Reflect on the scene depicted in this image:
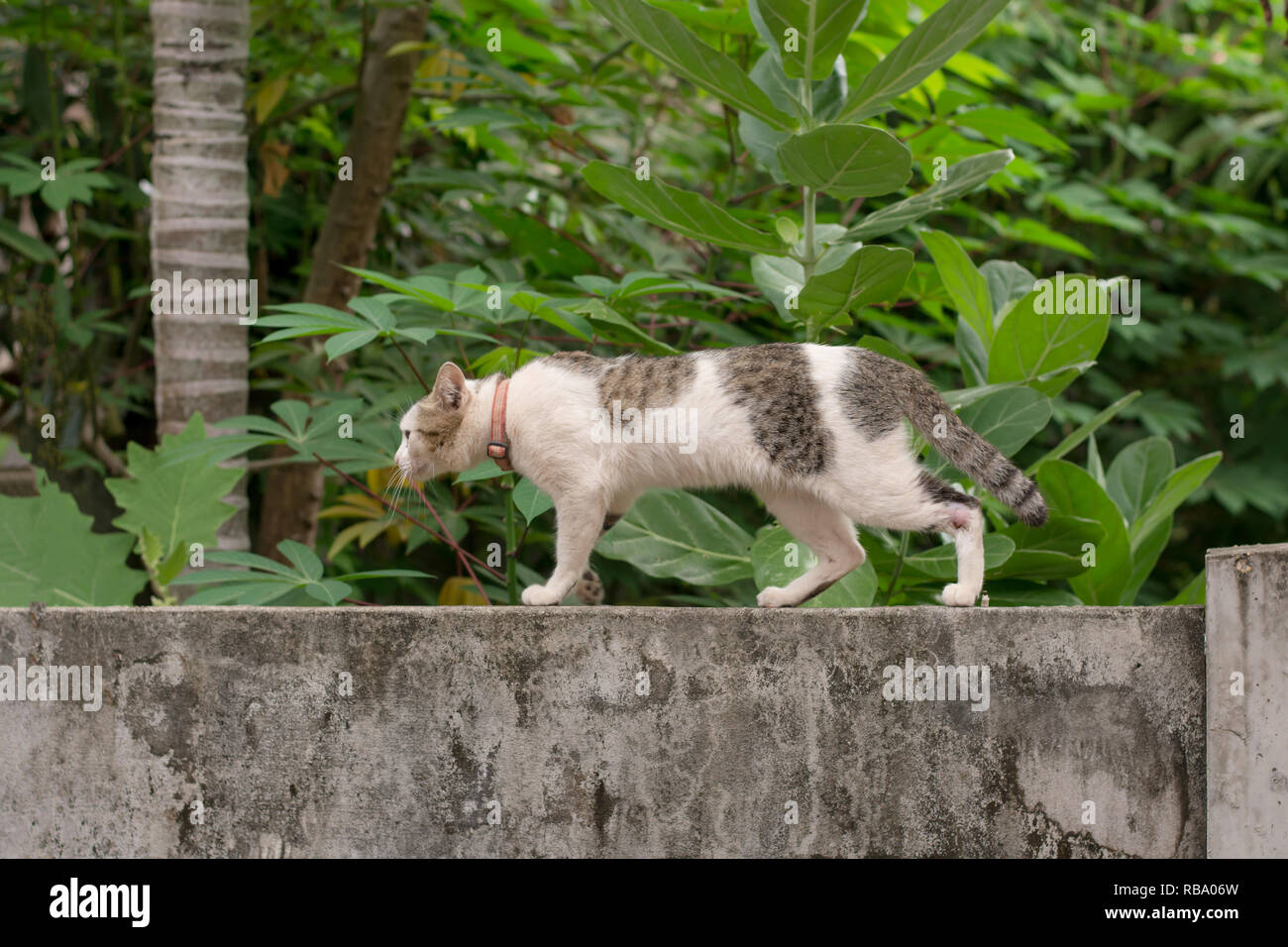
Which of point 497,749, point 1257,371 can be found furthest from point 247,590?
point 1257,371

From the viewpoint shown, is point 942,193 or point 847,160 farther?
point 942,193

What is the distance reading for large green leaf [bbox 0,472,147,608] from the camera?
276 cm

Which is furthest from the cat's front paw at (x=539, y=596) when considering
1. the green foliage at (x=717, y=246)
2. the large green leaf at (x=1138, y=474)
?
the large green leaf at (x=1138, y=474)

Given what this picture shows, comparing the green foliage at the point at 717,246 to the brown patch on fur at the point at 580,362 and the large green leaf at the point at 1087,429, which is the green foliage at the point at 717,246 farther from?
the brown patch on fur at the point at 580,362

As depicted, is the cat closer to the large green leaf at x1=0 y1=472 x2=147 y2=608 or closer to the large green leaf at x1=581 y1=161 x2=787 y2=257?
the large green leaf at x1=581 y1=161 x2=787 y2=257

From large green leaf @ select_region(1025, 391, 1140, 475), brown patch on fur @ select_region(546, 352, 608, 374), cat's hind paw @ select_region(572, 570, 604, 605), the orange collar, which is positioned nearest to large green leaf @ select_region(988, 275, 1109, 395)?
large green leaf @ select_region(1025, 391, 1140, 475)

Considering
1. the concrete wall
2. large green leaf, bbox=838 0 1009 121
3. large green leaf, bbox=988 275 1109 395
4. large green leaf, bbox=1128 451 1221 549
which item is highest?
large green leaf, bbox=838 0 1009 121

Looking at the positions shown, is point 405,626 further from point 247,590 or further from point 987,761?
point 987,761

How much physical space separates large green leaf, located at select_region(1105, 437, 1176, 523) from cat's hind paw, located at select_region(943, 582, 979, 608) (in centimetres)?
105

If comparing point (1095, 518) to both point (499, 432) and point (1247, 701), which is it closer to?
point (1247, 701)

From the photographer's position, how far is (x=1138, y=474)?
125 inches

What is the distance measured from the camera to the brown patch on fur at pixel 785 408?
91.7 inches

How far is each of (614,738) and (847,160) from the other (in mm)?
1363

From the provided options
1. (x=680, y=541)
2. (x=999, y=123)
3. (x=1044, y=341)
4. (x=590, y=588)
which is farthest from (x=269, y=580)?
(x=999, y=123)
